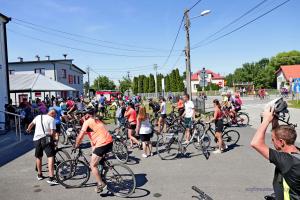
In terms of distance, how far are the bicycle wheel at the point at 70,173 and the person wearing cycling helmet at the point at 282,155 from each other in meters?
4.77

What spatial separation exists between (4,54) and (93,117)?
50.9 feet

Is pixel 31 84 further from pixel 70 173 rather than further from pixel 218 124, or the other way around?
pixel 218 124

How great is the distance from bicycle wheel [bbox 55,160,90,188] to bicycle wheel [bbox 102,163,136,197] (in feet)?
2.76

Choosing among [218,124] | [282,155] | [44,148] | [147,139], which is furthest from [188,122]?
[282,155]

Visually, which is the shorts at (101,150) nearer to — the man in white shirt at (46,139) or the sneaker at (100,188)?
the sneaker at (100,188)

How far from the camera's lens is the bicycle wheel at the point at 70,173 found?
6.38 metres

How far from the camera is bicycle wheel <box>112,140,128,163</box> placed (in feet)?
27.3

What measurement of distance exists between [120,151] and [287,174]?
6.48 metres

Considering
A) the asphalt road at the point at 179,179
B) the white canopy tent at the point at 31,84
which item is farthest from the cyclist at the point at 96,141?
the white canopy tent at the point at 31,84

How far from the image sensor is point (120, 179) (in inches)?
229

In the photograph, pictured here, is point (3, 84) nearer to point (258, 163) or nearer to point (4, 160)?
point (4, 160)

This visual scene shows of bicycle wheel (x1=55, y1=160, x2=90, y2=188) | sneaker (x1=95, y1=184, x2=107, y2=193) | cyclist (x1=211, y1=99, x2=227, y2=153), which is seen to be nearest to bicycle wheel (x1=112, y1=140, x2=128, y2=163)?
bicycle wheel (x1=55, y1=160, x2=90, y2=188)

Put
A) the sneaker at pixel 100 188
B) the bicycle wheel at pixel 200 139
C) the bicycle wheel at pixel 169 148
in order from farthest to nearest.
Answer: the bicycle wheel at pixel 200 139
the bicycle wheel at pixel 169 148
the sneaker at pixel 100 188

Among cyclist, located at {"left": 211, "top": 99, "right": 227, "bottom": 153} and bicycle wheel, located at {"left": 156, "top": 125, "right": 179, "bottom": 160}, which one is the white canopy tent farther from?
cyclist, located at {"left": 211, "top": 99, "right": 227, "bottom": 153}
